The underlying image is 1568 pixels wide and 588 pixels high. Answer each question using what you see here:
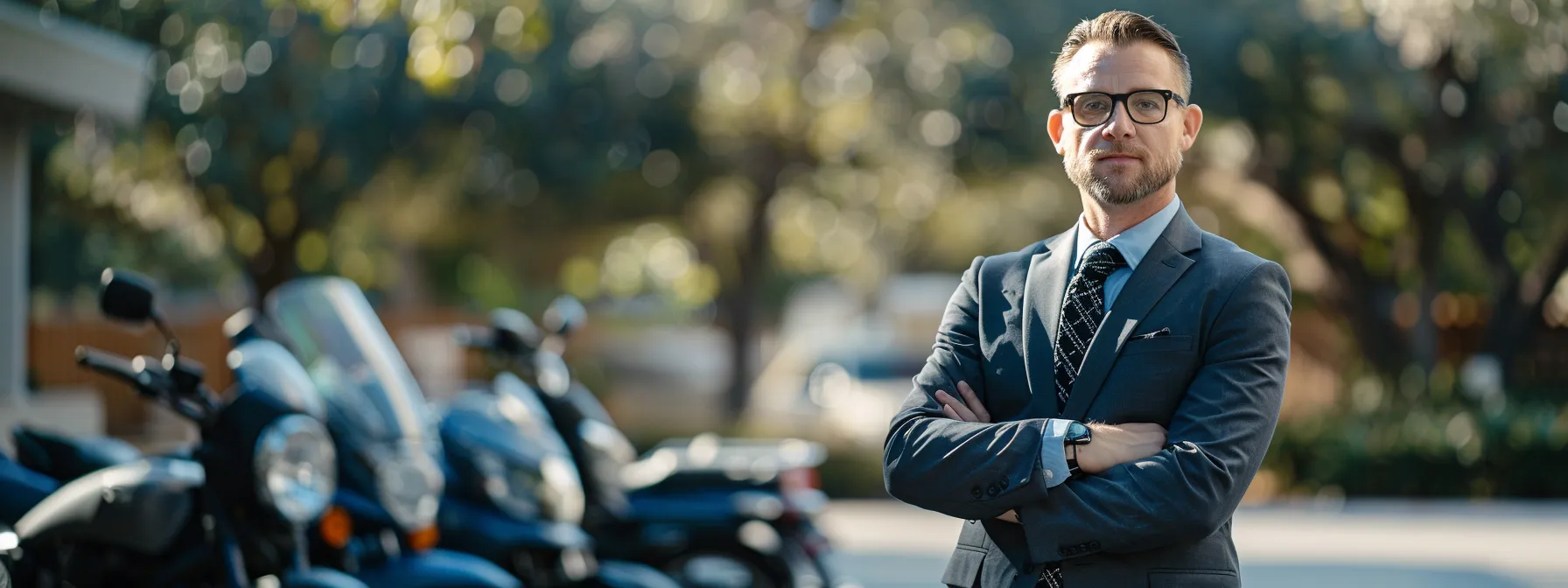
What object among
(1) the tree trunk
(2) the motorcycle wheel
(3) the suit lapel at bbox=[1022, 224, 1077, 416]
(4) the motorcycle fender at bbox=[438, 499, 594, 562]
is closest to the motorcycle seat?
(4) the motorcycle fender at bbox=[438, 499, 594, 562]

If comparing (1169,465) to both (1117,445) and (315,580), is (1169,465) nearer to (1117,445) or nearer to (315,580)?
(1117,445)

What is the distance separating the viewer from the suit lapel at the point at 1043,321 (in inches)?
114

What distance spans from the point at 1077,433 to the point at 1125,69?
0.64 m

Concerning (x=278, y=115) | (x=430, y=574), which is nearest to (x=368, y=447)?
(x=430, y=574)

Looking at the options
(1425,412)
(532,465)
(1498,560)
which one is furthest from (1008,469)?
(1425,412)

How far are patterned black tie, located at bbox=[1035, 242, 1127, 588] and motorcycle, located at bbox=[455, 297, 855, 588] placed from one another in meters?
4.24

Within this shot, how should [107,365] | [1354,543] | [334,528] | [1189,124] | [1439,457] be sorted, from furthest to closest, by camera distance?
[1439,457] → [1354,543] → [334,528] → [107,365] → [1189,124]

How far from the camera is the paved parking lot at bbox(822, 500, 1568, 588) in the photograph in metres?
10.6

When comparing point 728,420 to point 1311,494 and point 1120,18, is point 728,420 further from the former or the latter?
point 1120,18

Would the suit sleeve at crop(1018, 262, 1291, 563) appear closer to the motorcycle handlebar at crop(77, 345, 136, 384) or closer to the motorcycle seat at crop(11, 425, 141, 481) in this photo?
the motorcycle handlebar at crop(77, 345, 136, 384)

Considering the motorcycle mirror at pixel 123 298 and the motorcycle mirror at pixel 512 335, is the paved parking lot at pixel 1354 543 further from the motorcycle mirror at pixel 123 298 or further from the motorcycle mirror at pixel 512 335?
the motorcycle mirror at pixel 123 298

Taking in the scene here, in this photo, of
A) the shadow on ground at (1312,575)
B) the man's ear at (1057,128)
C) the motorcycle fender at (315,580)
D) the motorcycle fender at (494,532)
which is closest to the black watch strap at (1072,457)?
the man's ear at (1057,128)

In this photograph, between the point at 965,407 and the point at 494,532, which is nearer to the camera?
the point at 965,407

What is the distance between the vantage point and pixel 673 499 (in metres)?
7.27
